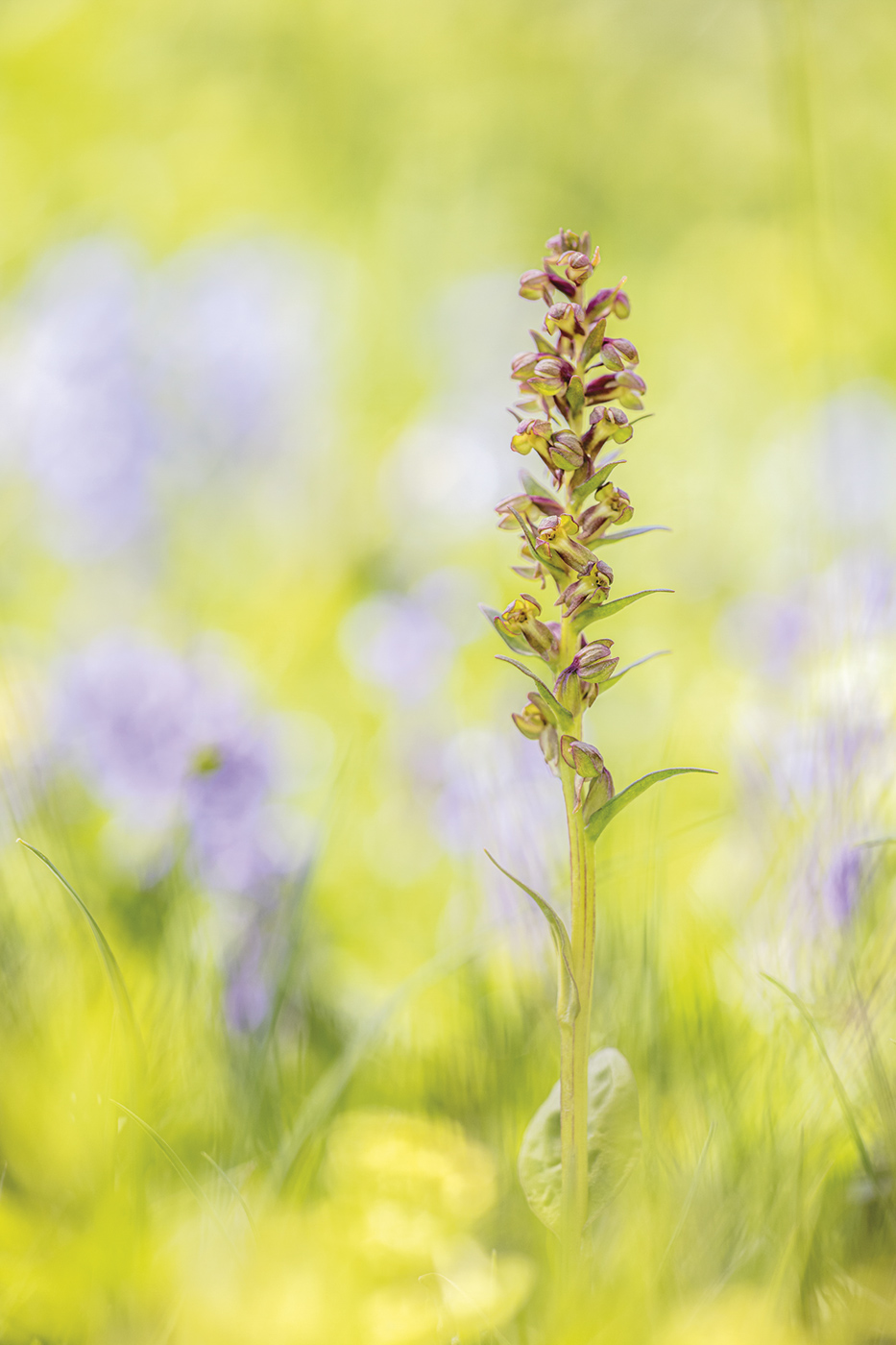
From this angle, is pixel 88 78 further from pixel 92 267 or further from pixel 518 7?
pixel 518 7

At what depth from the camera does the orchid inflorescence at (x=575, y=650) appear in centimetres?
36

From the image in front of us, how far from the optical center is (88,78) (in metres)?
2.49

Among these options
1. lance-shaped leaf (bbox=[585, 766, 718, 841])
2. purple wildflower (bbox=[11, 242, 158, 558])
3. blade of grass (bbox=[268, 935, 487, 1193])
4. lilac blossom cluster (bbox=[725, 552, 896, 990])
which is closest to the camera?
lance-shaped leaf (bbox=[585, 766, 718, 841])

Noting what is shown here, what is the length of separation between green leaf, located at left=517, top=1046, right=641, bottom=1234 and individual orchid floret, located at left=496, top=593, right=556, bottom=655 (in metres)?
0.17

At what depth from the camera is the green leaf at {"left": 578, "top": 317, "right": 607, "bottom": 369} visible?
1.28 feet

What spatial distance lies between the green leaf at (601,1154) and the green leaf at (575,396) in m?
0.26

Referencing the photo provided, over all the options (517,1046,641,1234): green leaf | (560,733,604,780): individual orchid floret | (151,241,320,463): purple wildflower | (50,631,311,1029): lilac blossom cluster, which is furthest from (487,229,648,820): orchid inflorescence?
(151,241,320,463): purple wildflower

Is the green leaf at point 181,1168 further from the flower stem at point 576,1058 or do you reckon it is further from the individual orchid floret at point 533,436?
the individual orchid floret at point 533,436

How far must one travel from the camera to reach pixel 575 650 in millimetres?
399

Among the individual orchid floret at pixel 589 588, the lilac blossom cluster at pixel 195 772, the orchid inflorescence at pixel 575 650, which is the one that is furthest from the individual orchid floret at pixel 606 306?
the lilac blossom cluster at pixel 195 772

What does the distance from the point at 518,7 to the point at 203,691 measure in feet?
8.99

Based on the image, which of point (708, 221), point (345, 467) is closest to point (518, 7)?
point (708, 221)

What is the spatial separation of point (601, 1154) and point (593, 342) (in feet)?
1.07

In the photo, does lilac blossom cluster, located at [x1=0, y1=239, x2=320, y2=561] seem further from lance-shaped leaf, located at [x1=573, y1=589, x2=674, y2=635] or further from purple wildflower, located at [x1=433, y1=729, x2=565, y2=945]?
lance-shaped leaf, located at [x1=573, y1=589, x2=674, y2=635]
